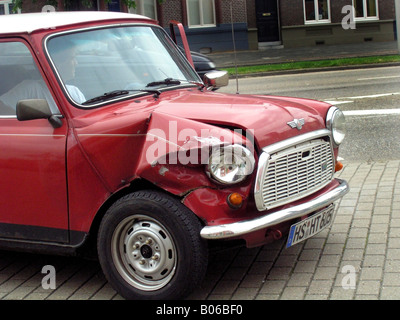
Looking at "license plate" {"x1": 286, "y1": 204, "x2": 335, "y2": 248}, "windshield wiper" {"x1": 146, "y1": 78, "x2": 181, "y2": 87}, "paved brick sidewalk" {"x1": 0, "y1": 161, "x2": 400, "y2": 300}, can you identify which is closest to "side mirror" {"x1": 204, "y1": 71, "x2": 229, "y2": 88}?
"windshield wiper" {"x1": 146, "y1": 78, "x2": 181, "y2": 87}

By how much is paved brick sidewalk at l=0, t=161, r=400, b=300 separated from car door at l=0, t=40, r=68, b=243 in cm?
44

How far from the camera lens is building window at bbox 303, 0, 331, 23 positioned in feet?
98.7

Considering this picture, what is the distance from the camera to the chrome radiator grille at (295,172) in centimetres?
430

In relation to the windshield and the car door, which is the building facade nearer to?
the windshield

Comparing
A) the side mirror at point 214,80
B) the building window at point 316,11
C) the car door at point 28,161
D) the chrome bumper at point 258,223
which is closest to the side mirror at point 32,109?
the car door at point 28,161

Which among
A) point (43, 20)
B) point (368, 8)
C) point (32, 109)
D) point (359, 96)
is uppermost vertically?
point (368, 8)

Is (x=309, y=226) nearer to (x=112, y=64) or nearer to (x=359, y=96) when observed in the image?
(x=112, y=64)

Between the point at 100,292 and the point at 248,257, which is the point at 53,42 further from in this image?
the point at 248,257

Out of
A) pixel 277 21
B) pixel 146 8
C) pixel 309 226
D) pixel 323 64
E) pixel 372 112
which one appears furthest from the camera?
pixel 146 8

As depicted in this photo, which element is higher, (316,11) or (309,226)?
(316,11)

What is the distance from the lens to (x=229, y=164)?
4184mm

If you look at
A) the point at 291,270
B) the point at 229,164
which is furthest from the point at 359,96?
the point at 229,164

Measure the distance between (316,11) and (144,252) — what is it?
27.3 m

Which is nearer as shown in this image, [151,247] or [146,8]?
[151,247]
